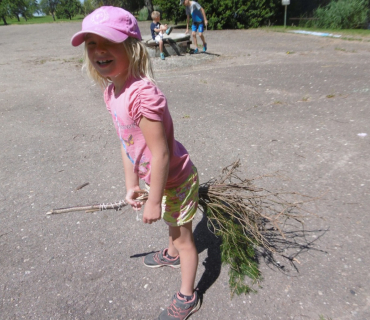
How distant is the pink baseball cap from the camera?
→ 4.86 feet

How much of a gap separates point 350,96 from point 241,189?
405 centimetres

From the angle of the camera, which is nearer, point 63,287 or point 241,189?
point 63,287

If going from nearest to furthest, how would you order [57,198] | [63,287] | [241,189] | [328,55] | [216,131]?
[63,287] < [241,189] < [57,198] < [216,131] < [328,55]

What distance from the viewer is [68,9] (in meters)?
45.2

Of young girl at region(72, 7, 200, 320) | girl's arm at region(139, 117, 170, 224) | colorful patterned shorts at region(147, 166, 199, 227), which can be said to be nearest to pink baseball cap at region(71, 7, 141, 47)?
young girl at region(72, 7, 200, 320)

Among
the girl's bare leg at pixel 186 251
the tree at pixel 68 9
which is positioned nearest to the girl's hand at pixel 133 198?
the girl's bare leg at pixel 186 251

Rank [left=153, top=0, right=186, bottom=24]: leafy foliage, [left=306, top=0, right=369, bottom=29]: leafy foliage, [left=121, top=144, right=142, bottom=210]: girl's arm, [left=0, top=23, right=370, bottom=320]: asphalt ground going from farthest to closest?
[left=153, top=0, right=186, bottom=24]: leafy foliage < [left=306, top=0, right=369, bottom=29]: leafy foliage < [left=0, top=23, right=370, bottom=320]: asphalt ground < [left=121, top=144, right=142, bottom=210]: girl's arm

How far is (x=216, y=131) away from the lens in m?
4.65

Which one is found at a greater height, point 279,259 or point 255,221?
point 255,221

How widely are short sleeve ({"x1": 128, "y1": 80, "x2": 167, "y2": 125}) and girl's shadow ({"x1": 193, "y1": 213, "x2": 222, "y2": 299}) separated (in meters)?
1.37

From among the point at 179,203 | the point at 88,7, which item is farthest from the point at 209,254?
the point at 88,7

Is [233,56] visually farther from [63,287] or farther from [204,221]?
[63,287]

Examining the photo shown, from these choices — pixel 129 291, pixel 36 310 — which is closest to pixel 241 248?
pixel 129 291

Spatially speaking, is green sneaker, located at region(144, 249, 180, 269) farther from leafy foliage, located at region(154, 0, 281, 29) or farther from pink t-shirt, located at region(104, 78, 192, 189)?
leafy foliage, located at region(154, 0, 281, 29)
